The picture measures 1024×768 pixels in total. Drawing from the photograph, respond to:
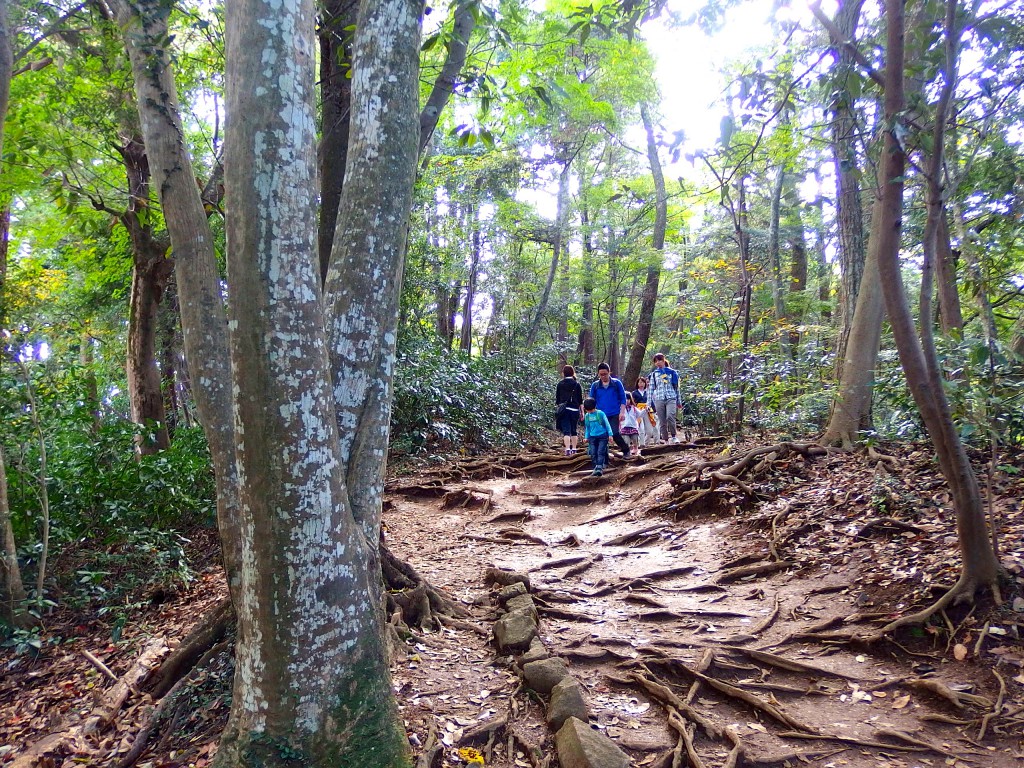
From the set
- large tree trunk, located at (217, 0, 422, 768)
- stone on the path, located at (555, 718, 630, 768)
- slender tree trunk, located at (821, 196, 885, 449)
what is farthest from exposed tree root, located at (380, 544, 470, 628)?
slender tree trunk, located at (821, 196, 885, 449)

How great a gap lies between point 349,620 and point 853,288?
8.80 m

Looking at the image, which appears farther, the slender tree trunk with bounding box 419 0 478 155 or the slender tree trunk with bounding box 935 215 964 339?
the slender tree trunk with bounding box 935 215 964 339

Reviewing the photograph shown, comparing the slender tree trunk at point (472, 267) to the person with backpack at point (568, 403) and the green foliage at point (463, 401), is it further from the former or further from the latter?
the person with backpack at point (568, 403)

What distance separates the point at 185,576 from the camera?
5.58 metres

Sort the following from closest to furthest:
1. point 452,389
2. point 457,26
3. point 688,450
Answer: point 457,26 < point 688,450 < point 452,389

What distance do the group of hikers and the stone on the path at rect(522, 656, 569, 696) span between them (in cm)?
651

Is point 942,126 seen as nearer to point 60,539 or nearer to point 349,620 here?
point 349,620

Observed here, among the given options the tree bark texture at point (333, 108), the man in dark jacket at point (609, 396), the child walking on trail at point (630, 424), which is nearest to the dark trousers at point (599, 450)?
the man in dark jacket at point (609, 396)

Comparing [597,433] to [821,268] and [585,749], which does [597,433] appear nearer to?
[585,749]

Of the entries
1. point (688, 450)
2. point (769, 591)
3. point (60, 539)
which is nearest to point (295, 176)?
point (60, 539)

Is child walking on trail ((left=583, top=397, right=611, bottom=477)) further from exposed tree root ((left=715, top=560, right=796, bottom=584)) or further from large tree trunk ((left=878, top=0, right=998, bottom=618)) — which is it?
large tree trunk ((left=878, top=0, right=998, bottom=618))

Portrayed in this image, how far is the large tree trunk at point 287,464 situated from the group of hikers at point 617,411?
789cm

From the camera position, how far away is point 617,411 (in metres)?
11.1

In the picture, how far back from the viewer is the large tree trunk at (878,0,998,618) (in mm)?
A: 3855
